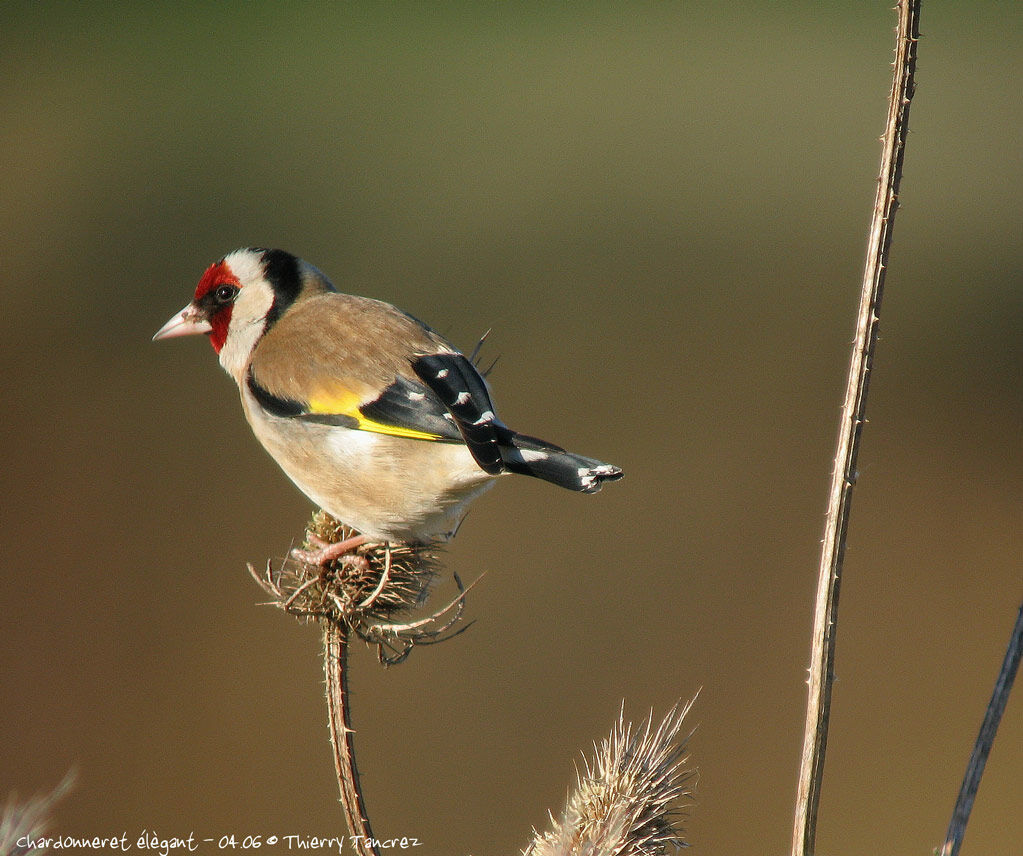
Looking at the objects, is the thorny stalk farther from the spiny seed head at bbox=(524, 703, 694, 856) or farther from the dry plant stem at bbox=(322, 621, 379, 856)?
the spiny seed head at bbox=(524, 703, 694, 856)

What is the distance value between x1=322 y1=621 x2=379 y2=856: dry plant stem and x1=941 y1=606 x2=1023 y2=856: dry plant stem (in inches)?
50.6

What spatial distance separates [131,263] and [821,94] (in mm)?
8004

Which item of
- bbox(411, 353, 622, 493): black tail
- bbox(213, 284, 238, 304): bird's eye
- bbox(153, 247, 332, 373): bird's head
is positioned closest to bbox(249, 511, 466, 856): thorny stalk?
bbox(411, 353, 622, 493): black tail

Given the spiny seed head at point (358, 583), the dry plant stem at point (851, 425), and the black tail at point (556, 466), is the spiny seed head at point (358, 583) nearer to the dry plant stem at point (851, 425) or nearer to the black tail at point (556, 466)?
the black tail at point (556, 466)

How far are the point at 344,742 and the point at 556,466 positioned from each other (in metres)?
0.92

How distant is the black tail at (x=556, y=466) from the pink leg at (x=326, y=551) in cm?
56

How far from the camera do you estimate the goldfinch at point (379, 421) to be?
2.97 meters

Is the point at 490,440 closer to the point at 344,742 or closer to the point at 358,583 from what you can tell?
the point at 358,583

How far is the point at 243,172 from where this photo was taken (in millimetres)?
10242

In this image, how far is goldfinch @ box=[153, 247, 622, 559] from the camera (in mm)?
2969

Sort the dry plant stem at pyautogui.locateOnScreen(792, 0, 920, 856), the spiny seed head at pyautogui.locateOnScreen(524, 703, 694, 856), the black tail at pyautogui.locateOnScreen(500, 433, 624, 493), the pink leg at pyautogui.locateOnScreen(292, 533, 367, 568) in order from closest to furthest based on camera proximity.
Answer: the dry plant stem at pyautogui.locateOnScreen(792, 0, 920, 856), the spiny seed head at pyautogui.locateOnScreen(524, 703, 694, 856), the black tail at pyautogui.locateOnScreen(500, 433, 624, 493), the pink leg at pyautogui.locateOnScreen(292, 533, 367, 568)

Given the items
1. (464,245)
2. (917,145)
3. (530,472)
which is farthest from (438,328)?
(917,145)

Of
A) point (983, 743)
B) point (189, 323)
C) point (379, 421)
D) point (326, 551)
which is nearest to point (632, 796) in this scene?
point (983, 743)

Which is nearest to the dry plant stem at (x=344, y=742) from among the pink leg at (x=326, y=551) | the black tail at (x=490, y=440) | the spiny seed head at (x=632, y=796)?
the pink leg at (x=326, y=551)
